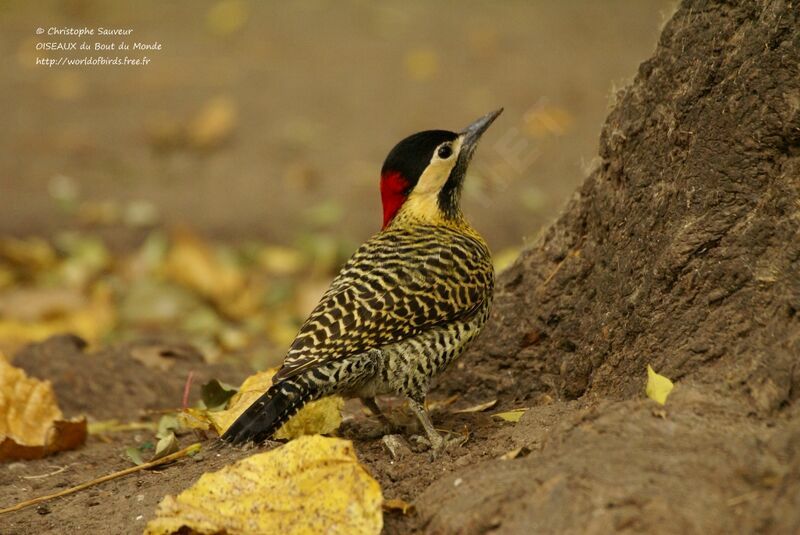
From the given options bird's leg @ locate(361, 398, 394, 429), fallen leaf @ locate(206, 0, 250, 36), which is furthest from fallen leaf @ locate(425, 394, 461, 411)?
fallen leaf @ locate(206, 0, 250, 36)

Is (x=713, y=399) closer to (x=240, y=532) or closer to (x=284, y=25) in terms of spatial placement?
(x=240, y=532)

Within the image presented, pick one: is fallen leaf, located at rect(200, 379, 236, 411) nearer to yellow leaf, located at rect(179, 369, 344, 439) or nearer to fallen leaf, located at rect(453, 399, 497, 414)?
yellow leaf, located at rect(179, 369, 344, 439)

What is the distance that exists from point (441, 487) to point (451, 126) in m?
8.68

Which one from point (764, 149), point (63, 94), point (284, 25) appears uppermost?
point (284, 25)

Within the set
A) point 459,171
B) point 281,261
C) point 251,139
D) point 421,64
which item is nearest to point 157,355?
point 459,171

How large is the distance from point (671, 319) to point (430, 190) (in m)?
1.62

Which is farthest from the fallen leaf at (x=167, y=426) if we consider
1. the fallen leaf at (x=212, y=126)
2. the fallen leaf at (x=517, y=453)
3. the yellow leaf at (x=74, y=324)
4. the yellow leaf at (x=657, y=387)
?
the fallen leaf at (x=212, y=126)

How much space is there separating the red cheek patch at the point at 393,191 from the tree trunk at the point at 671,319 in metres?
0.68

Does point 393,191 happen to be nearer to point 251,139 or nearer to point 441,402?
point 441,402

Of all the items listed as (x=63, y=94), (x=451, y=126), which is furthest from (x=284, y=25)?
(x=451, y=126)

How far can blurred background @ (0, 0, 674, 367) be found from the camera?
8.64 metres

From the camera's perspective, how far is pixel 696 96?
13.0 ft

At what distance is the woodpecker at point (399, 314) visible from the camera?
4156 millimetres

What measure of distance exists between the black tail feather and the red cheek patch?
4.58 feet
